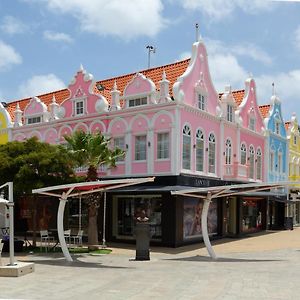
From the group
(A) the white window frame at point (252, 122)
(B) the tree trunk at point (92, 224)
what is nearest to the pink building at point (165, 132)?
(A) the white window frame at point (252, 122)

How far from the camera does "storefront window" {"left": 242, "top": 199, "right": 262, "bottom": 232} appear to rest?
103ft

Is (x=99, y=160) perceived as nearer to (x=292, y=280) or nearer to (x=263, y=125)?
(x=292, y=280)

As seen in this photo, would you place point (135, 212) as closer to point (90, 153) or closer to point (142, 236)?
point (90, 153)

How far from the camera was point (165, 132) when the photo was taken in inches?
Result: 925

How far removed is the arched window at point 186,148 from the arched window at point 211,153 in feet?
7.32

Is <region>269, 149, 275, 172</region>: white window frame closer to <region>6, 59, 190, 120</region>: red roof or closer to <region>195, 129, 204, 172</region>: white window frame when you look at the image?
<region>195, 129, 204, 172</region>: white window frame

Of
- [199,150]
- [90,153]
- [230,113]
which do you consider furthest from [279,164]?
[90,153]

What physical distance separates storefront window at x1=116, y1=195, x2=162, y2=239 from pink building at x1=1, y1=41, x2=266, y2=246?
51 millimetres

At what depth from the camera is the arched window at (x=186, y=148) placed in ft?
77.8

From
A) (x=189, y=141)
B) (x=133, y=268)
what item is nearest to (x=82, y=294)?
(x=133, y=268)

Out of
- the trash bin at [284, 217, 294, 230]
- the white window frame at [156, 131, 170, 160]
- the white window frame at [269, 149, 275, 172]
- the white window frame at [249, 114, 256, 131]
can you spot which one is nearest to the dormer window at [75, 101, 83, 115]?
the white window frame at [156, 131, 170, 160]

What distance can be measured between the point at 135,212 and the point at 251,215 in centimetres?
1059

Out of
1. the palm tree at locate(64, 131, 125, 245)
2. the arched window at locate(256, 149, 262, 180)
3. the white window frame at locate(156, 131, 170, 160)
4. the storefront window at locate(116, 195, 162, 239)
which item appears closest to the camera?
the palm tree at locate(64, 131, 125, 245)

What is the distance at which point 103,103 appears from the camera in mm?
26094
